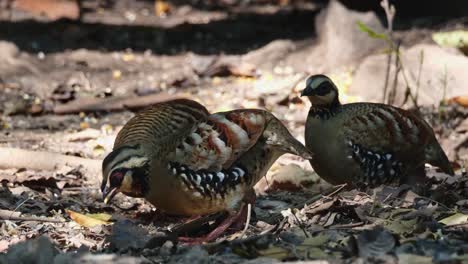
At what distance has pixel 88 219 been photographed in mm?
5602

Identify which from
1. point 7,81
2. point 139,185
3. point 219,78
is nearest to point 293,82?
point 219,78

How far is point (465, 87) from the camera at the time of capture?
8758 millimetres

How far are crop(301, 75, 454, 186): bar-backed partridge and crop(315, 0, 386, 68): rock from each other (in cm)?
379

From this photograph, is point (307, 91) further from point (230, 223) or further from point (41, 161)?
point (41, 161)

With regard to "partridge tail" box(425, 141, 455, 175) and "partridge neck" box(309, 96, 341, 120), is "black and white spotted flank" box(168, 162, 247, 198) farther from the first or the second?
"partridge tail" box(425, 141, 455, 175)

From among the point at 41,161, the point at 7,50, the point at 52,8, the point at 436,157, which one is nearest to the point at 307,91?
the point at 436,157

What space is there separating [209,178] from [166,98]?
3707 millimetres

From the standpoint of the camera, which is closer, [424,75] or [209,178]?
[209,178]

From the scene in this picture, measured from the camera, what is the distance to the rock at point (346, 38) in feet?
33.7

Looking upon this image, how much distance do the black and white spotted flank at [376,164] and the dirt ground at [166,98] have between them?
212 millimetres

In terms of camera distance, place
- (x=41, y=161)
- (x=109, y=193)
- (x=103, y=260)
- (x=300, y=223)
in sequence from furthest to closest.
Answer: (x=41, y=161) → (x=109, y=193) → (x=300, y=223) → (x=103, y=260)

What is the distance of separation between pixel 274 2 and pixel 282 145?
861cm

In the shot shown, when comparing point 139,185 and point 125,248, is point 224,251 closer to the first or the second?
point 125,248

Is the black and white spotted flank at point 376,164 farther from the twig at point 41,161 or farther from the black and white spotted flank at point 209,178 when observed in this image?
the twig at point 41,161
